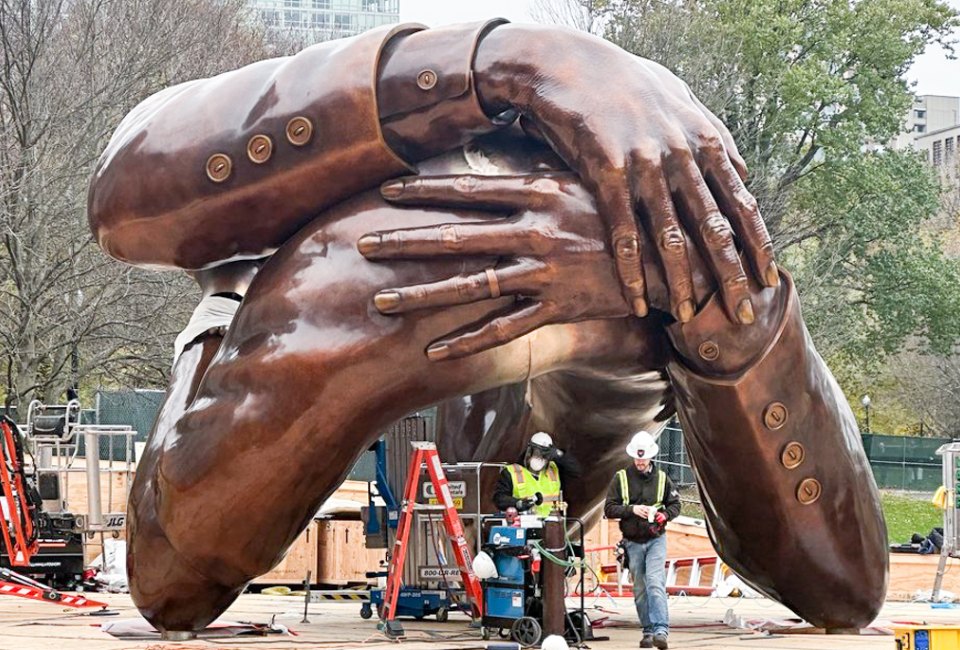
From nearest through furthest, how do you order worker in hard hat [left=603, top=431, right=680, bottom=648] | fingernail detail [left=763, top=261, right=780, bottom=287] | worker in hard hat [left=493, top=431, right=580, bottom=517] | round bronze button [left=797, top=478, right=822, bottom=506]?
1. fingernail detail [left=763, top=261, right=780, bottom=287]
2. round bronze button [left=797, top=478, right=822, bottom=506]
3. worker in hard hat [left=493, top=431, right=580, bottom=517]
4. worker in hard hat [left=603, top=431, right=680, bottom=648]

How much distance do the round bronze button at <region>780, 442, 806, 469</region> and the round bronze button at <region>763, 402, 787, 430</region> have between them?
167 millimetres

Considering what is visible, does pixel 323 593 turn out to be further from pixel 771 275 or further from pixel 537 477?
pixel 771 275

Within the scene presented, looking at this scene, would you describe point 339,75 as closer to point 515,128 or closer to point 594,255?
point 515,128

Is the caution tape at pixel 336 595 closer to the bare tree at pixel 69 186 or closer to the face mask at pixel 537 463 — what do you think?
the face mask at pixel 537 463

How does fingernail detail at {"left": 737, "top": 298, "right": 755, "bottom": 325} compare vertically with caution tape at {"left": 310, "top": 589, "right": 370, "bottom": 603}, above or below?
above

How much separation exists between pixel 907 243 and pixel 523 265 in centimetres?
2903

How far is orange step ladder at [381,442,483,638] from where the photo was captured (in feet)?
33.0

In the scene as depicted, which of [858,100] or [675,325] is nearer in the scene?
[675,325]

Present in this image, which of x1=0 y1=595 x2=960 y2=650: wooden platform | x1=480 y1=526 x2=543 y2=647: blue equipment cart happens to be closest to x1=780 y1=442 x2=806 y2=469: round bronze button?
x1=0 y1=595 x2=960 y2=650: wooden platform

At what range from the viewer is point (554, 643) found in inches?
334

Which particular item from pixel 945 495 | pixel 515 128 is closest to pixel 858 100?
pixel 945 495

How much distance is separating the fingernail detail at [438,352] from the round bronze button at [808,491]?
2.18m

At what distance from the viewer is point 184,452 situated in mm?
7172

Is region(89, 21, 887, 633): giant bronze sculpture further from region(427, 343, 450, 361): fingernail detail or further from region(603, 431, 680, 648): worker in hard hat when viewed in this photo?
region(603, 431, 680, 648): worker in hard hat
